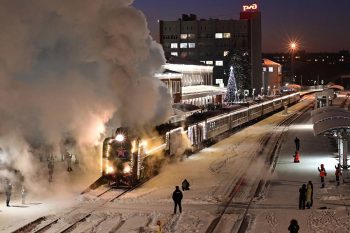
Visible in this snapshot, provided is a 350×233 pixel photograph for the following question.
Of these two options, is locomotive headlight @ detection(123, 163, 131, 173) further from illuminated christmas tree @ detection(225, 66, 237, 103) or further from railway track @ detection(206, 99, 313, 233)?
illuminated christmas tree @ detection(225, 66, 237, 103)

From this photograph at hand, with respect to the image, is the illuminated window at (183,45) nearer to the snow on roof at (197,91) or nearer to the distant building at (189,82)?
the distant building at (189,82)

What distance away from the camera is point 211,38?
11456 centimetres

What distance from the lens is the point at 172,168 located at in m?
27.0

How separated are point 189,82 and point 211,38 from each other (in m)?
47.5

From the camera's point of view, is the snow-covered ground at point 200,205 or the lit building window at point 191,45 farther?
the lit building window at point 191,45

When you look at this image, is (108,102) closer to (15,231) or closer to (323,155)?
(15,231)

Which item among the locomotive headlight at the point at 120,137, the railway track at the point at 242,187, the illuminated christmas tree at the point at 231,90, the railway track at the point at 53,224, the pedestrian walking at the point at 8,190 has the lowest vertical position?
the railway track at the point at 242,187

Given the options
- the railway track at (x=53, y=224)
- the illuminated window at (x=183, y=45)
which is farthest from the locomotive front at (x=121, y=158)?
the illuminated window at (x=183, y=45)

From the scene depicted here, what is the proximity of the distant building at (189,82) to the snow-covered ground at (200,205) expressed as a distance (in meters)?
25.4

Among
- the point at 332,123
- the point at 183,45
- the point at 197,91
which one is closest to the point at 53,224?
the point at 332,123

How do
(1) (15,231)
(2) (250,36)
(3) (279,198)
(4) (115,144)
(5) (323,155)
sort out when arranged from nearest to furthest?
(1) (15,231), (3) (279,198), (4) (115,144), (5) (323,155), (2) (250,36)

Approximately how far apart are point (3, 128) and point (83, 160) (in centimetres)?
492

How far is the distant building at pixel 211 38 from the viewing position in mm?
112938

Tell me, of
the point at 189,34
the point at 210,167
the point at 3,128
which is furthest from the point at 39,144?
the point at 189,34
